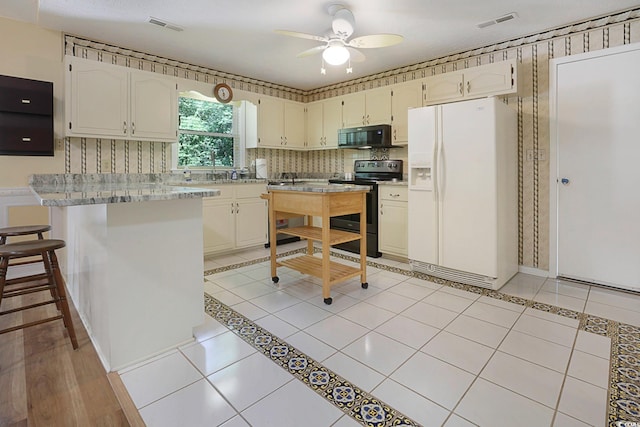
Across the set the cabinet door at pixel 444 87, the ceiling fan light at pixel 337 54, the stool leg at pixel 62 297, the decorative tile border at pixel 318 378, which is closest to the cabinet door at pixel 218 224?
the decorative tile border at pixel 318 378

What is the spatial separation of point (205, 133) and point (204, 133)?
0.02 metres

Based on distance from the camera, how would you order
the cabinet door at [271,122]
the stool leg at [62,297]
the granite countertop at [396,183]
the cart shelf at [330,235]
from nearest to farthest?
the stool leg at [62,297]
the cart shelf at [330,235]
the granite countertop at [396,183]
the cabinet door at [271,122]

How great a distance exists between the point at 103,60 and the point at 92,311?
2700mm

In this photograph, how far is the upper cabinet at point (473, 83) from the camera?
319 cm

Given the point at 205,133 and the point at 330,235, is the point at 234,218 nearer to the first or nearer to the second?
the point at 205,133

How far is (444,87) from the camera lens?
3617 mm

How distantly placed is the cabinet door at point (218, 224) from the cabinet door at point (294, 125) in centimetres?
151

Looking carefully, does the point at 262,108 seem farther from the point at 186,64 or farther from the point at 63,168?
the point at 63,168

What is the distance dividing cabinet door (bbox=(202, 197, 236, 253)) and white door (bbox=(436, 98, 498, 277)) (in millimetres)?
2424

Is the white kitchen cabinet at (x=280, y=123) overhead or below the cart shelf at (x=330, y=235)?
overhead

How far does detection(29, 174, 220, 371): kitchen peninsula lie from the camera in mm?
1694

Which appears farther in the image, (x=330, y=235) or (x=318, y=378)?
(x=330, y=235)

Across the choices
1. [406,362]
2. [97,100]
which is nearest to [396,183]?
[406,362]

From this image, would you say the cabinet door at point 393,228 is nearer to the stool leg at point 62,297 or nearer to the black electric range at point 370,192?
the black electric range at point 370,192
